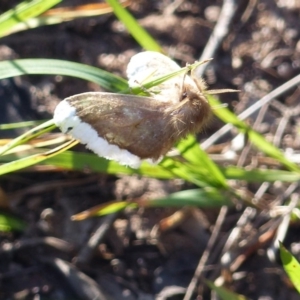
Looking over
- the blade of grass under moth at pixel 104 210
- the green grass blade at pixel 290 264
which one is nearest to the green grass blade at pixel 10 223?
the blade of grass under moth at pixel 104 210

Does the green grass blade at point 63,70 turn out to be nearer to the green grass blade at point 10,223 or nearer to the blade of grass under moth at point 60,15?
the blade of grass under moth at point 60,15

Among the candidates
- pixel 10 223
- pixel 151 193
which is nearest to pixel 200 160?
pixel 151 193

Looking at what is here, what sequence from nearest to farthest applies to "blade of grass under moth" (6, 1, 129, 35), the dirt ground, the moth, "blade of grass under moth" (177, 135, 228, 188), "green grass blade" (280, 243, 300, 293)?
the moth → "green grass blade" (280, 243, 300, 293) → "blade of grass under moth" (177, 135, 228, 188) → the dirt ground → "blade of grass under moth" (6, 1, 129, 35)

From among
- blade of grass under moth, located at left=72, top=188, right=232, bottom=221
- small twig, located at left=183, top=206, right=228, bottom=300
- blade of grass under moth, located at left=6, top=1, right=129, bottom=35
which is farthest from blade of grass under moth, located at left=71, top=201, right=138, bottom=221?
blade of grass under moth, located at left=6, top=1, right=129, bottom=35

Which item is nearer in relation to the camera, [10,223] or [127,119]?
[127,119]

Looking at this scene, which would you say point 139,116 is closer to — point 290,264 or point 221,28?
point 290,264

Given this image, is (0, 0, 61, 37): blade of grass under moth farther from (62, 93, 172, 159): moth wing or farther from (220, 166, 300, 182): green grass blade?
(220, 166, 300, 182): green grass blade
